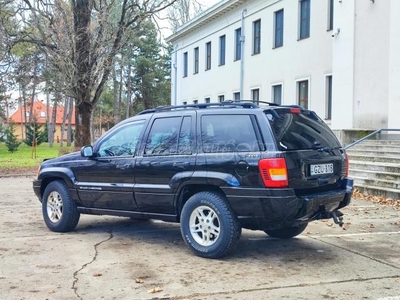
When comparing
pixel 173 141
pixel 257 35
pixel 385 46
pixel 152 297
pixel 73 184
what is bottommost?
pixel 152 297

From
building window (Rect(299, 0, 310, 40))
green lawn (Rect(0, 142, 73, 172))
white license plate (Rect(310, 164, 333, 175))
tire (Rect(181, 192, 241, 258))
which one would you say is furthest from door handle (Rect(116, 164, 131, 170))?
building window (Rect(299, 0, 310, 40))

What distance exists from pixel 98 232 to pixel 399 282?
14.8ft

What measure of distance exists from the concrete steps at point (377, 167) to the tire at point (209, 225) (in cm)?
659

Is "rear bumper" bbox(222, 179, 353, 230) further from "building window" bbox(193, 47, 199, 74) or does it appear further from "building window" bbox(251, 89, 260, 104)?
"building window" bbox(193, 47, 199, 74)

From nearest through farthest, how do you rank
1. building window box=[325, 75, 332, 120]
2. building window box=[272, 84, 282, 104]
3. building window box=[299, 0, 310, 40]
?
building window box=[325, 75, 332, 120] → building window box=[299, 0, 310, 40] → building window box=[272, 84, 282, 104]

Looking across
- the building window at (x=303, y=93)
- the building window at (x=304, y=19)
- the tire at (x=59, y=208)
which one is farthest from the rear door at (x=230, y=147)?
the building window at (x=304, y=19)

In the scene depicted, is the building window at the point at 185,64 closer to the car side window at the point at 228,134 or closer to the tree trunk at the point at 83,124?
the tree trunk at the point at 83,124

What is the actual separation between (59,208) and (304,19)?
17.3 m

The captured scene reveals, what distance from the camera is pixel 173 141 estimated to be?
675 centimetres

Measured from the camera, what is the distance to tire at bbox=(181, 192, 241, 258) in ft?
19.7

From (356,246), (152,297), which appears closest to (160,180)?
(152,297)

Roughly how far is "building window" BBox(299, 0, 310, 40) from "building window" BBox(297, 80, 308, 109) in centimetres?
201

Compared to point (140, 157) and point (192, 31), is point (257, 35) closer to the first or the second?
point (192, 31)

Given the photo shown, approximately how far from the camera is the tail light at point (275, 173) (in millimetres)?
5715
